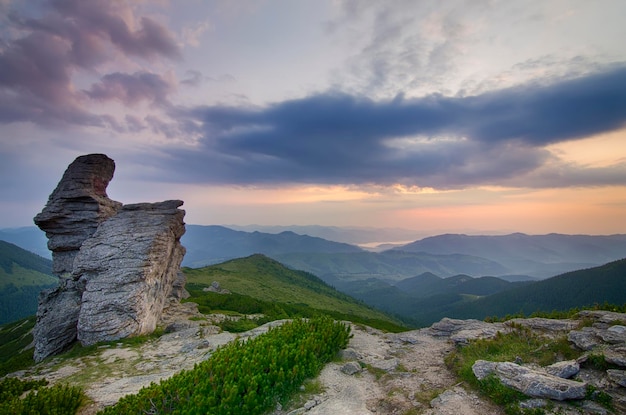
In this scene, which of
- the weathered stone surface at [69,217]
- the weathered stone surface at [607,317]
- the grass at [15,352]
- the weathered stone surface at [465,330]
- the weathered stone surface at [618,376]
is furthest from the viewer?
the weathered stone surface at [69,217]

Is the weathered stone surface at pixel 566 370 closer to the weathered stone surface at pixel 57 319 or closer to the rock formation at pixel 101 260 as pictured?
the rock formation at pixel 101 260

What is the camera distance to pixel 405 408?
11.3 metres

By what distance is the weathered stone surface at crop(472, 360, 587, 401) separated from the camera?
1028 cm

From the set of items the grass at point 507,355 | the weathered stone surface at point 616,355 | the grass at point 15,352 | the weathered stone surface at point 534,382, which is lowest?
the grass at point 15,352

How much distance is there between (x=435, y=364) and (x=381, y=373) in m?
3.62

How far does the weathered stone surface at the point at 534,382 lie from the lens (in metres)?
10.3

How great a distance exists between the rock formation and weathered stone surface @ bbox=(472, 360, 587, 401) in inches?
984

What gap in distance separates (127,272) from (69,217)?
536 inches

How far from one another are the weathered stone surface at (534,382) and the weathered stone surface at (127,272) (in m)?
25.0

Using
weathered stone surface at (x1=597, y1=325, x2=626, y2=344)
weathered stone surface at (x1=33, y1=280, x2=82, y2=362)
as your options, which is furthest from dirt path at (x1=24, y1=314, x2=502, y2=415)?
weathered stone surface at (x1=597, y1=325, x2=626, y2=344)

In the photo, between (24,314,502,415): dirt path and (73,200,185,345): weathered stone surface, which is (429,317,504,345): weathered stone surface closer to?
(24,314,502,415): dirt path

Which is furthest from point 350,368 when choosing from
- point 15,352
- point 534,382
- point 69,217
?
point 15,352

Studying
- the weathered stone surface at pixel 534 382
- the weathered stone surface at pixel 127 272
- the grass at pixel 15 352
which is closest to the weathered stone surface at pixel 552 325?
the weathered stone surface at pixel 534 382

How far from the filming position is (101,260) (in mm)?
26844
